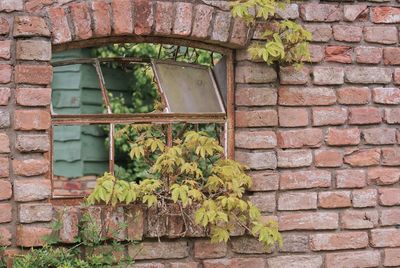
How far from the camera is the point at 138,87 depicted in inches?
258

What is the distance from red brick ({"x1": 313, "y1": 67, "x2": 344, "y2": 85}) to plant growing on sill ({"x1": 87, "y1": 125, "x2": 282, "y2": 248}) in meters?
0.61

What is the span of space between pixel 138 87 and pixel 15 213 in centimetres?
311

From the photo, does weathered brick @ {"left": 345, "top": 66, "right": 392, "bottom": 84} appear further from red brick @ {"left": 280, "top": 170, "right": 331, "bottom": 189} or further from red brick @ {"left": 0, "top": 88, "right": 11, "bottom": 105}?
red brick @ {"left": 0, "top": 88, "right": 11, "bottom": 105}

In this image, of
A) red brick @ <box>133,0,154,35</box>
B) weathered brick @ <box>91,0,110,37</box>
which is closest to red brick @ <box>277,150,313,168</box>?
red brick @ <box>133,0,154,35</box>

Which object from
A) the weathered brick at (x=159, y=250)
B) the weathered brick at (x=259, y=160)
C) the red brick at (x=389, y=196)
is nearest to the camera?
the weathered brick at (x=159, y=250)

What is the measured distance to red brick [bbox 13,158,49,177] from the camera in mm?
3537

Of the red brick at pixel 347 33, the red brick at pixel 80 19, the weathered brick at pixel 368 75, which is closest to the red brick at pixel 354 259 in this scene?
the weathered brick at pixel 368 75

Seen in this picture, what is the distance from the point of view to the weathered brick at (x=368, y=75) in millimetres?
4020

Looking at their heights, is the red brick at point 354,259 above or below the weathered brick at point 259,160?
below

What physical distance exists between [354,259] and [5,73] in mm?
1958

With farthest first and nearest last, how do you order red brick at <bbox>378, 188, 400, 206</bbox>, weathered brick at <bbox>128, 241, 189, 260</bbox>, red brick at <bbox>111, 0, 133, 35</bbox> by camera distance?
red brick at <bbox>378, 188, 400, 206</bbox>, weathered brick at <bbox>128, 241, 189, 260</bbox>, red brick at <bbox>111, 0, 133, 35</bbox>

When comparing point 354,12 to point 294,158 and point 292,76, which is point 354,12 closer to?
point 292,76

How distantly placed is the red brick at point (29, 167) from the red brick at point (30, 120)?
5.9 inches

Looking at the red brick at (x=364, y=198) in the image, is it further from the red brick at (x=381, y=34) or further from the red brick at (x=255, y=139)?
→ the red brick at (x=381, y=34)
